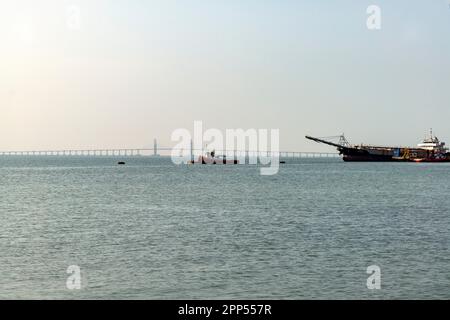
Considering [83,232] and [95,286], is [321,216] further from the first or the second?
[95,286]

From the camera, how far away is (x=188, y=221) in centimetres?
5491

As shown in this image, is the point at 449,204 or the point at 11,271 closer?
the point at 11,271

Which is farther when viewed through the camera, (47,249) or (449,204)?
(449,204)

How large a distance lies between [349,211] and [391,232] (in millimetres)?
18165

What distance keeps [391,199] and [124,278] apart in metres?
59.5

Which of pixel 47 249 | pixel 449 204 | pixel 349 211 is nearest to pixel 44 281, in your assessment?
pixel 47 249

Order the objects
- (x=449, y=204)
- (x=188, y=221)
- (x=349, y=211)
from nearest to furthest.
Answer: (x=188, y=221) → (x=349, y=211) → (x=449, y=204)

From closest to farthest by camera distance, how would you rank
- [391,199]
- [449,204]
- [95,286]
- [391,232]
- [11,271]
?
[95,286]
[11,271]
[391,232]
[449,204]
[391,199]

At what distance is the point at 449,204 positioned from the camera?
73.6 meters

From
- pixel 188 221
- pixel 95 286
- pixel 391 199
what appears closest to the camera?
pixel 95 286

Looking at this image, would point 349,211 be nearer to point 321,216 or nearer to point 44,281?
point 321,216
